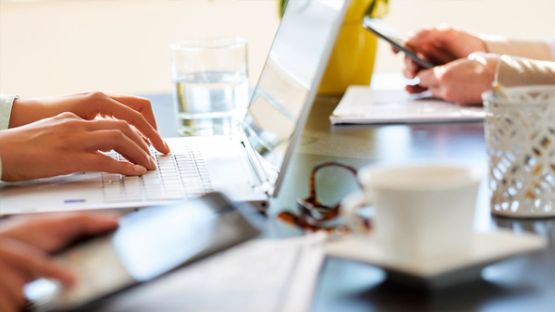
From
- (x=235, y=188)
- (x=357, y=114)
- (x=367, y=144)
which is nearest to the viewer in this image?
(x=235, y=188)

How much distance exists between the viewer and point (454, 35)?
1.73 m

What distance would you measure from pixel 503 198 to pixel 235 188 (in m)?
0.28

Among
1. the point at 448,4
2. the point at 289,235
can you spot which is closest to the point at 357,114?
the point at 289,235

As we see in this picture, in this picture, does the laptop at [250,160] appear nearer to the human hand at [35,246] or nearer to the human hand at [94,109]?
the human hand at [94,109]

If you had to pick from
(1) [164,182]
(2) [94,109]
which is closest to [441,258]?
(1) [164,182]

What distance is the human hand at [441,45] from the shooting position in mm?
1720

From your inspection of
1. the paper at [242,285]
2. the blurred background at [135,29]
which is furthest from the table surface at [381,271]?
Result: the blurred background at [135,29]

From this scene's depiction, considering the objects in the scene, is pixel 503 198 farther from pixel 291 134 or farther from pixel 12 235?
pixel 12 235

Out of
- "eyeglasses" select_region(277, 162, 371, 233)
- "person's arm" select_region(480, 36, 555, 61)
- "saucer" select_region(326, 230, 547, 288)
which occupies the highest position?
"saucer" select_region(326, 230, 547, 288)

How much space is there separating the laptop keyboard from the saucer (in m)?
0.31

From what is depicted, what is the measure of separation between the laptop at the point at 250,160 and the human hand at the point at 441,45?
0.52m

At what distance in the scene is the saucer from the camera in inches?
26.2

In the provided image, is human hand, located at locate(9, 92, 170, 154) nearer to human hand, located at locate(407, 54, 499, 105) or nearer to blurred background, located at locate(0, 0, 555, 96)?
human hand, located at locate(407, 54, 499, 105)

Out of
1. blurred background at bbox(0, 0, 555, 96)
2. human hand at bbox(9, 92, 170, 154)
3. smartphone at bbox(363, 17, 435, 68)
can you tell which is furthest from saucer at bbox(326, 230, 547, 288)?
blurred background at bbox(0, 0, 555, 96)
